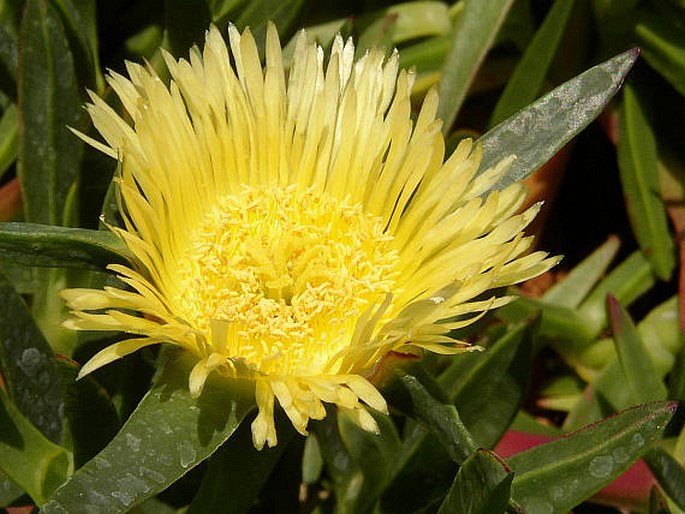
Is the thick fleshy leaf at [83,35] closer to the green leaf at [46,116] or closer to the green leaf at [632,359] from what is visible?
the green leaf at [46,116]

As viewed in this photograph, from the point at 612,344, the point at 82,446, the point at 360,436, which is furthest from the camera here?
the point at 612,344

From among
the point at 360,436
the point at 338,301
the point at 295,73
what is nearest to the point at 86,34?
the point at 295,73

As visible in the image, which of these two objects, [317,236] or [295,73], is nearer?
[295,73]

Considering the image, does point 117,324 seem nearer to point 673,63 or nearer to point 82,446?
point 82,446

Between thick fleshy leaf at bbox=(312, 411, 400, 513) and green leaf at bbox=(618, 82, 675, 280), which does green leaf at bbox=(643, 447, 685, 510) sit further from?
green leaf at bbox=(618, 82, 675, 280)

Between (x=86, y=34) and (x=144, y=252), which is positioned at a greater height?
(x=86, y=34)

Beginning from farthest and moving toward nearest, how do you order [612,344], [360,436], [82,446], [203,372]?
[612,344] → [360,436] → [82,446] → [203,372]

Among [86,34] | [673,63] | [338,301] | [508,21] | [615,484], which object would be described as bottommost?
[615,484]

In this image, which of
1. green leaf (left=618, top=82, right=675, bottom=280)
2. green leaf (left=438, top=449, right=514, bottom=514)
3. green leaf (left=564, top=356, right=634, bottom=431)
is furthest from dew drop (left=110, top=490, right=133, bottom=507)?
green leaf (left=618, top=82, right=675, bottom=280)
